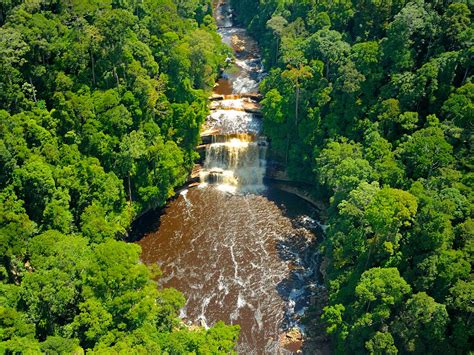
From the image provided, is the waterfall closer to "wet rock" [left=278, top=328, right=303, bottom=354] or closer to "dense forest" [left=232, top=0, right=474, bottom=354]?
"dense forest" [left=232, top=0, right=474, bottom=354]

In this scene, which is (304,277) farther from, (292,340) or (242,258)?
(292,340)

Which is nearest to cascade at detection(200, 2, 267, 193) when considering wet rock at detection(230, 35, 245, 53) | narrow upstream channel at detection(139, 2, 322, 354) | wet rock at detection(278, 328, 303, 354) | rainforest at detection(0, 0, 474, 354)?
narrow upstream channel at detection(139, 2, 322, 354)

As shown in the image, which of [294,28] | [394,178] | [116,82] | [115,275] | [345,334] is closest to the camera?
[115,275]

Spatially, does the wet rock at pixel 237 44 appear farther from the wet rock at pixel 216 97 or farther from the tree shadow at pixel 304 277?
the tree shadow at pixel 304 277

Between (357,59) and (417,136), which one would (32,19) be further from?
(417,136)

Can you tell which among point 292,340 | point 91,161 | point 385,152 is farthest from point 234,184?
point 292,340

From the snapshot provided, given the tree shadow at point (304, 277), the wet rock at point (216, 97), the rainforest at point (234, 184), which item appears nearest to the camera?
the rainforest at point (234, 184)

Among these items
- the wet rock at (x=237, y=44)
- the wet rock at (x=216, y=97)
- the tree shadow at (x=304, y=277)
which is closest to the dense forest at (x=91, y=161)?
the wet rock at (x=216, y=97)

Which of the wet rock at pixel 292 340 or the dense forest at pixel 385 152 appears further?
the wet rock at pixel 292 340

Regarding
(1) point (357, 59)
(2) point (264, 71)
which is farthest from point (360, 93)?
(2) point (264, 71)
